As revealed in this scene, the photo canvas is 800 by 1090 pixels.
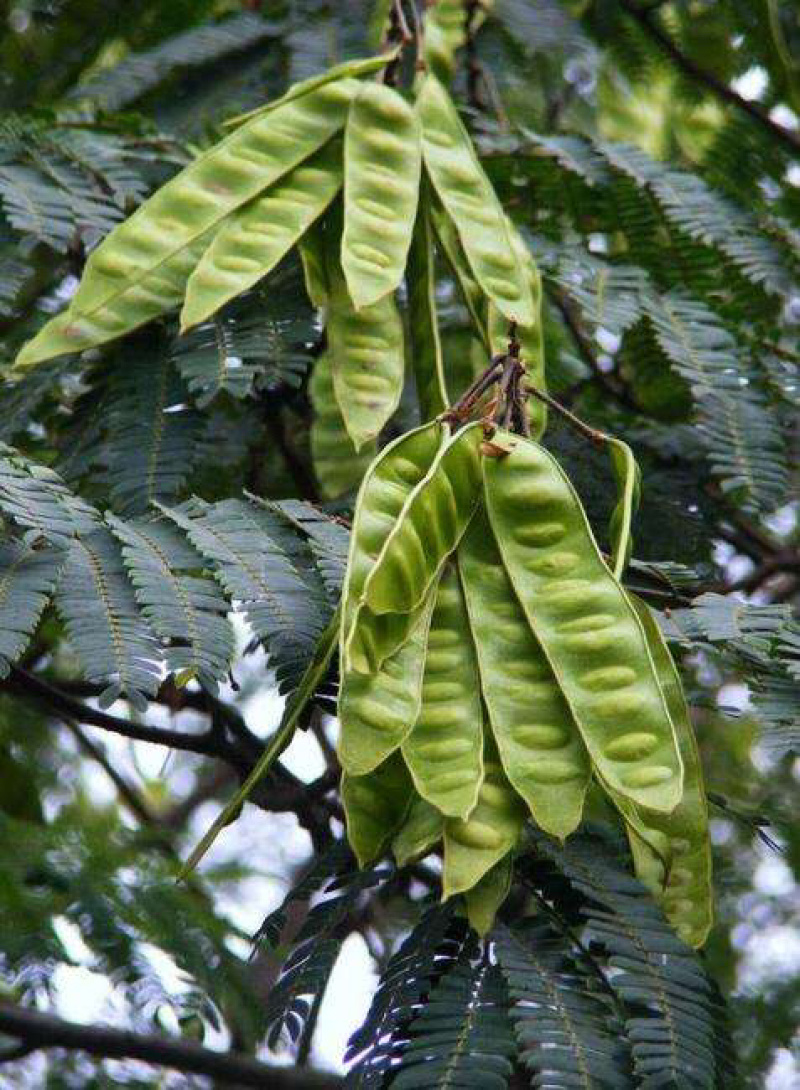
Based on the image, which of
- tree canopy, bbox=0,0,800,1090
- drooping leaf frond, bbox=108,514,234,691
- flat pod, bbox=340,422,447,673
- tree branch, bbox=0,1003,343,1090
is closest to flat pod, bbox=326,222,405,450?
tree canopy, bbox=0,0,800,1090

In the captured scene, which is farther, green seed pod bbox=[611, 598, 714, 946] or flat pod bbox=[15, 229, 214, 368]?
flat pod bbox=[15, 229, 214, 368]

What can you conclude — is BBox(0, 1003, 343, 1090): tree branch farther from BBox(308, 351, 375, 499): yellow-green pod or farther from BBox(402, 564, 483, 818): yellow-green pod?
BBox(402, 564, 483, 818): yellow-green pod

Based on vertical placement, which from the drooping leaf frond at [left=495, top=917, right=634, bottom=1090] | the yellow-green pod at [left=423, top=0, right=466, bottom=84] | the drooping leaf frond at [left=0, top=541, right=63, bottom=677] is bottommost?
the drooping leaf frond at [left=495, top=917, right=634, bottom=1090]

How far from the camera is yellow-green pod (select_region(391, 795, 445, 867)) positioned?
5.01 ft

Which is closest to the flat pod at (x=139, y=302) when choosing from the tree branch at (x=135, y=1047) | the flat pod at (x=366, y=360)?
the flat pod at (x=366, y=360)

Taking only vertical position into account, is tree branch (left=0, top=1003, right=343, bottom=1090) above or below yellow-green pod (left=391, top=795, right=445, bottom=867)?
below

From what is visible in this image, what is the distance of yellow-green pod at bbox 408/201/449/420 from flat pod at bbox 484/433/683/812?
47 cm

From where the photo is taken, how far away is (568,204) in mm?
2734

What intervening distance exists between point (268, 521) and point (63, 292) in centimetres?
120

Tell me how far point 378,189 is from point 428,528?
64 centimetres

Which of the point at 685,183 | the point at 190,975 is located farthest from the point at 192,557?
the point at 685,183

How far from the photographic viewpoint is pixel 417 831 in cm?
154

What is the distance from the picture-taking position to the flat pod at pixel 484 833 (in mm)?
1492

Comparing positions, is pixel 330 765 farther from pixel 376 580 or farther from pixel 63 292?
pixel 376 580
